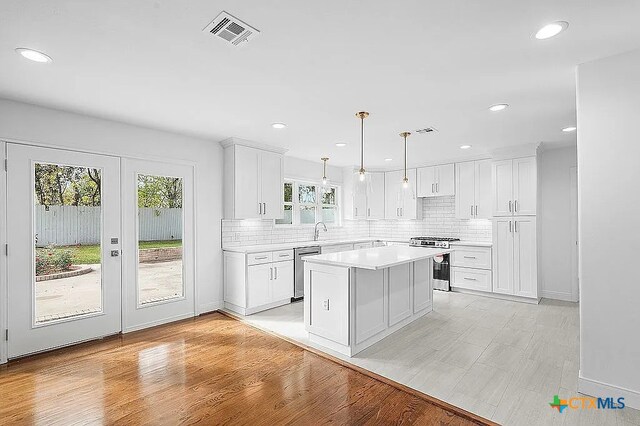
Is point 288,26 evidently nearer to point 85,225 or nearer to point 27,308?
point 85,225

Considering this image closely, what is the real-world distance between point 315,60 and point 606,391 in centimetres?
326

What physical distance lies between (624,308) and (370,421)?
1993mm

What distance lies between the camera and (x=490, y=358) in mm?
3141

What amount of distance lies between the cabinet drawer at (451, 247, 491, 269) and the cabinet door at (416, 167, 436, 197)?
1.26 meters

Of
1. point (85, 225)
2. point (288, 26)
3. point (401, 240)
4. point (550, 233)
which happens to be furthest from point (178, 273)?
point (550, 233)

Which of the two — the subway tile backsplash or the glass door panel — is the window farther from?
the glass door panel

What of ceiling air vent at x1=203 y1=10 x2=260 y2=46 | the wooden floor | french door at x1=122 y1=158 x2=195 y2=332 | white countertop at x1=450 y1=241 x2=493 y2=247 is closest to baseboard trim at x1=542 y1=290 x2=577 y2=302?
white countertop at x1=450 y1=241 x2=493 y2=247

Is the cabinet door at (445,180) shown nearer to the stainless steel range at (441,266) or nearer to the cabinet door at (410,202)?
the cabinet door at (410,202)

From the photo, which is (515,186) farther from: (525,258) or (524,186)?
(525,258)

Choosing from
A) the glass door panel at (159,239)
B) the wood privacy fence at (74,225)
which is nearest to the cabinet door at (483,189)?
the glass door panel at (159,239)

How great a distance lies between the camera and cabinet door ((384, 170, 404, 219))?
708 cm

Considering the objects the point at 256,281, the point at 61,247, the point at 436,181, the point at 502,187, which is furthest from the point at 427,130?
the point at 61,247

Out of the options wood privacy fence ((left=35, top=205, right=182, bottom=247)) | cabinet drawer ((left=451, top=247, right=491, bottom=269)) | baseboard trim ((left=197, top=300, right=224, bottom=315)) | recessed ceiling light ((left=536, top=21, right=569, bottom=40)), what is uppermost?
recessed ceiling light ((left=536, top=21, right=569, bottom=40))

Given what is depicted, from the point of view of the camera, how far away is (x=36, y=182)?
132 inches
